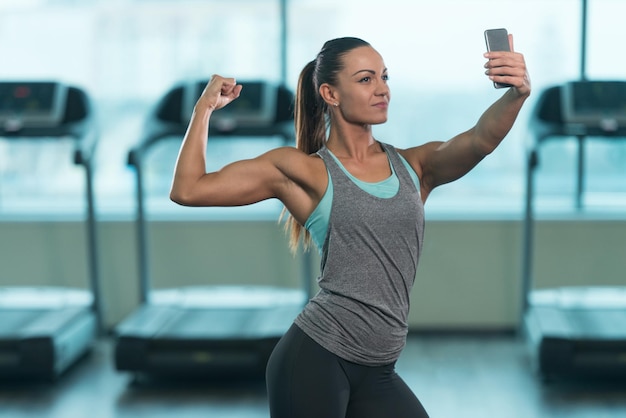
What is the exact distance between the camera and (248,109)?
477 cm

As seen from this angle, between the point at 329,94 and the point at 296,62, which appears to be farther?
the point at 296,62

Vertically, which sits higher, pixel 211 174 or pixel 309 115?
pixel 309 115

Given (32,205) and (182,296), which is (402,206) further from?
(32,205)

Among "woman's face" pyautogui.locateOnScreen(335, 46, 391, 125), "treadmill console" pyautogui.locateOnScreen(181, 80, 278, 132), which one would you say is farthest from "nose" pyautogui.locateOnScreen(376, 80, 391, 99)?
"treadmill console" pyautogui.locateOnScreen(181, 80, 278, 132)

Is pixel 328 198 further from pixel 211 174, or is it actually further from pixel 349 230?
pixel 211 174

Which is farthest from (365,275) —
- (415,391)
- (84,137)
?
(84,137)

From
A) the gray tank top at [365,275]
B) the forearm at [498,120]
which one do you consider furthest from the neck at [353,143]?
the forearm at [498,120]

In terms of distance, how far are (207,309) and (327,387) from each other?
110 inches

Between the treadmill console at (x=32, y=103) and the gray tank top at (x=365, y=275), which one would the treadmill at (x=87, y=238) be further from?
the gray tank top at (x=365, y=275)

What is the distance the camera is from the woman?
2139mm

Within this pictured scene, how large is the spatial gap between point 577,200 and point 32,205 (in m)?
3.40

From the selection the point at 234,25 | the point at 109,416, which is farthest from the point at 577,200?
the point at 109,416

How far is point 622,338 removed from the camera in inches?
166

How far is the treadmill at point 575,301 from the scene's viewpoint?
4.18m
